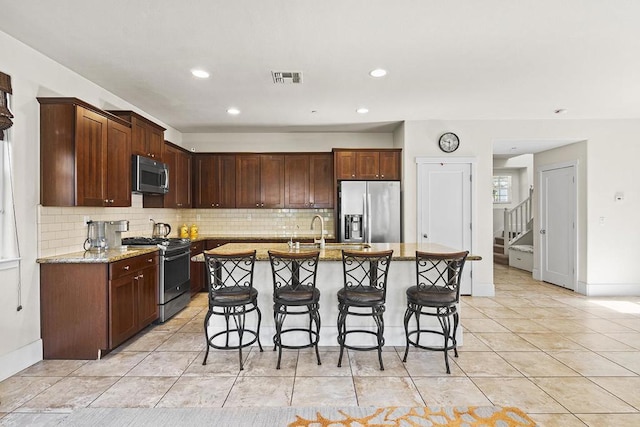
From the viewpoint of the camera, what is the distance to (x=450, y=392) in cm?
252

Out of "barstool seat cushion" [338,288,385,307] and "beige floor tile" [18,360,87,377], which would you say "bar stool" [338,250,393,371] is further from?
"beige floor tile" [18,360,87,377]

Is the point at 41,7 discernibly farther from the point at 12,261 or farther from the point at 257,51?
the point at 12,261

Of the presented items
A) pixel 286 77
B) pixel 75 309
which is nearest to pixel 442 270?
pixel 286 77

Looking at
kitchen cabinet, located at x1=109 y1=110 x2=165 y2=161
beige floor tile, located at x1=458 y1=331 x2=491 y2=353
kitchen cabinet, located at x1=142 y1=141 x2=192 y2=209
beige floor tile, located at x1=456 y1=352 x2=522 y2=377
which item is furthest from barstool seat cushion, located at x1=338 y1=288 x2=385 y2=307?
kitchen cabinet, located at x1=142 y1=141 x2=192 y2=209

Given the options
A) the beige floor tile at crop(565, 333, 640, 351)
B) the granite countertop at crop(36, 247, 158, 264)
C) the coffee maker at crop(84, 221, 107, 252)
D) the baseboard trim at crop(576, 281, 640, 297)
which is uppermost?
the coffee maker at crop(84, 221, 107, 252)

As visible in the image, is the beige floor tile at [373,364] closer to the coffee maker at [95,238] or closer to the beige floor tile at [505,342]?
the beige floor tile at [505,342]

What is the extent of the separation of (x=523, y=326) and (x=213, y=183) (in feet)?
16.6

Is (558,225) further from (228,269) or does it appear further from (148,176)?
(148,176)

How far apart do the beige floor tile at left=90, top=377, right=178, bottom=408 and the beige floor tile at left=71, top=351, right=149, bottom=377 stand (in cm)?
20

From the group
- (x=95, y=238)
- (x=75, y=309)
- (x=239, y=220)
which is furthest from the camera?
(x=239, y=220)

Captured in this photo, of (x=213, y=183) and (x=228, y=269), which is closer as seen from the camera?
(x=228, y=269)

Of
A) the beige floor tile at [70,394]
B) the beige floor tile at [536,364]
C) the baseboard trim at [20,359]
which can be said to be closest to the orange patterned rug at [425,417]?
the beige floor tile at [536,364]

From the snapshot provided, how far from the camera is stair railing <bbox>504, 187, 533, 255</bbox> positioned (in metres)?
8.39

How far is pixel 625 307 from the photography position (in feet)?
15.5
